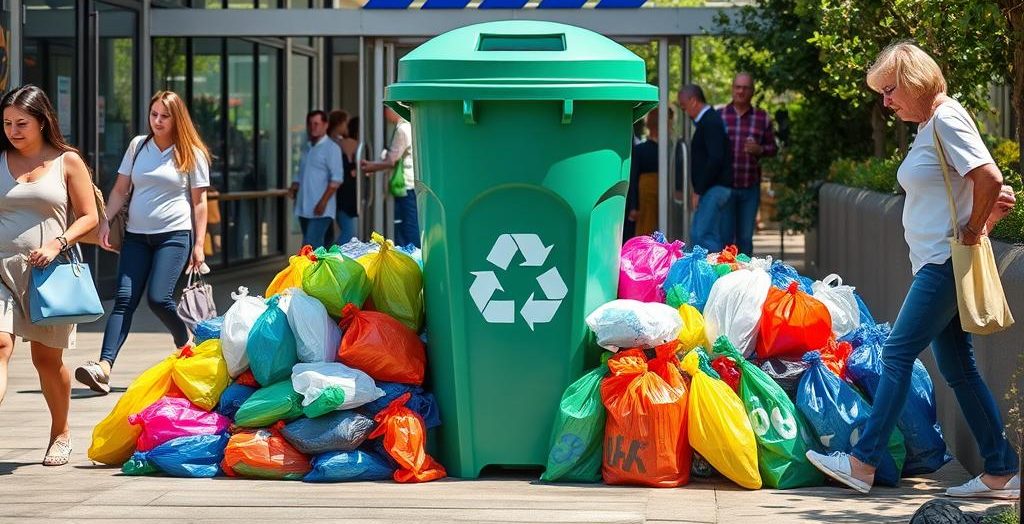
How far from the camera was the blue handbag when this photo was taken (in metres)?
5.92

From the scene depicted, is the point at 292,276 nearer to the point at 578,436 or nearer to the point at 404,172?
the point at 578,436

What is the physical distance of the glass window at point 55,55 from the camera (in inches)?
481

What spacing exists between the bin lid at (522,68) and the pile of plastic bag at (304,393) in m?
0.73

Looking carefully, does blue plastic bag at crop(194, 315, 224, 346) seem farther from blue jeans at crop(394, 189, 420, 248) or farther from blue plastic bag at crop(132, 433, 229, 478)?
Result: blue jeans at crop(394, 189, 420, 248)

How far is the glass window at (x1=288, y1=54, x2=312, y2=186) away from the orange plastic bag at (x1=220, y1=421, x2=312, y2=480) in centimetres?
1357

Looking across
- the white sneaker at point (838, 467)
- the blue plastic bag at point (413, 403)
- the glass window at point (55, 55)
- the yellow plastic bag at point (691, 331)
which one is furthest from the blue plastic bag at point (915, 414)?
the glass window at point (55, 55)

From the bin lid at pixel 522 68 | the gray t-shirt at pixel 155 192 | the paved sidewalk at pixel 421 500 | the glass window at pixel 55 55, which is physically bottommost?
the paved sidewalk at pixel 421 500

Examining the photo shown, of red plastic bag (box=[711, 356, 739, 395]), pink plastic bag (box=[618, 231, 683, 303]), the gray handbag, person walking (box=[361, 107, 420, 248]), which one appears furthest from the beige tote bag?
person walking (box=[361, 107, 420, 248])

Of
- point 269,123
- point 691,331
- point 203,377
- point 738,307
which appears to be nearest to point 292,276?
point 203,377

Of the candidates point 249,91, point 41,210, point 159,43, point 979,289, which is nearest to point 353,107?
point 249,91

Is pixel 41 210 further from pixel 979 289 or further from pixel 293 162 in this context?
pixel 293 162

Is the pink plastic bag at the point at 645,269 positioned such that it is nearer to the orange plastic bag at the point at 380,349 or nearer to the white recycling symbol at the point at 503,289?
the white recycling symbol at the point at 503,289

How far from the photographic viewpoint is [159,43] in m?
14.8

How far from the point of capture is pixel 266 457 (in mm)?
5789
